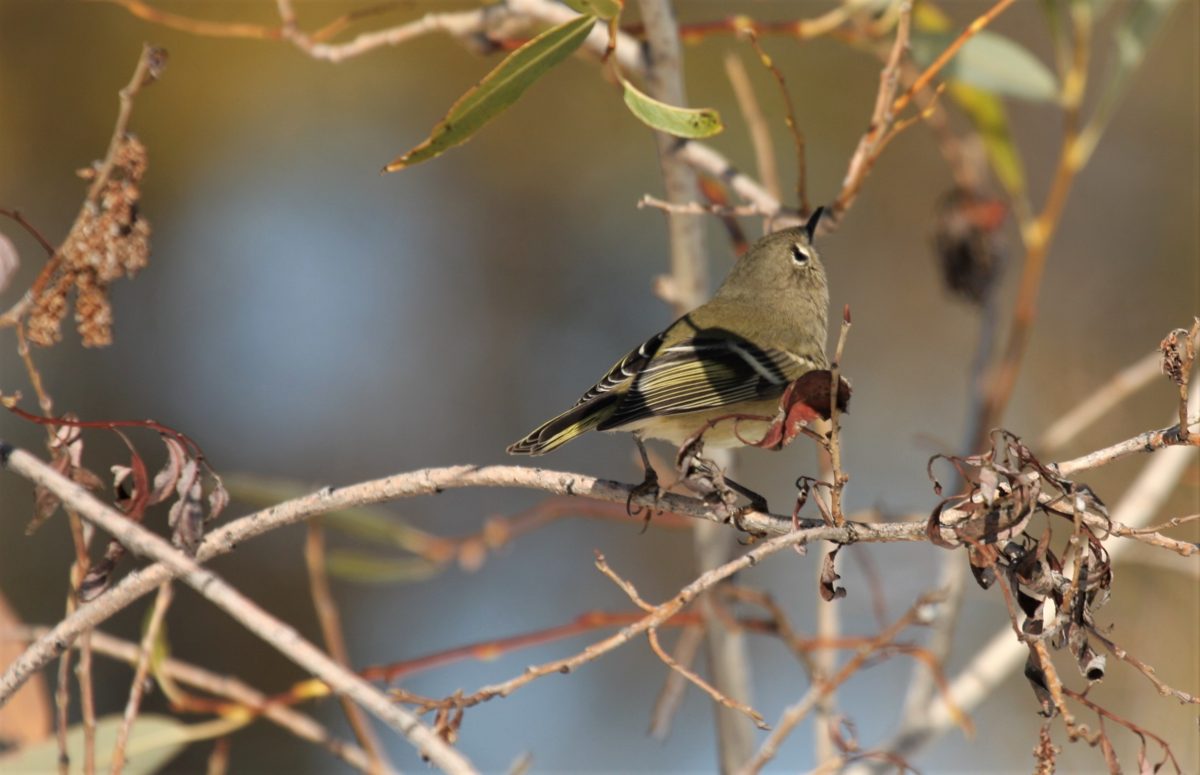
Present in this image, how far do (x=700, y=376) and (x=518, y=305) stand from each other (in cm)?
182

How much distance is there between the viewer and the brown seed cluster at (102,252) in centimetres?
109

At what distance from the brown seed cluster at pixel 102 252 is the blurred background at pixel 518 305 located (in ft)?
5.26

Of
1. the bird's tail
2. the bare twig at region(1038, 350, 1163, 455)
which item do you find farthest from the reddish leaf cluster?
the bare twig at region(1038, 350, 1163, 455)

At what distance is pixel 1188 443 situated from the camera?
78cm

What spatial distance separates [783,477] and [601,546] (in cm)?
63

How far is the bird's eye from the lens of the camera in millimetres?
2113

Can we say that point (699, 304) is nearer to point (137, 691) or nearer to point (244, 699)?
point (244, 699)

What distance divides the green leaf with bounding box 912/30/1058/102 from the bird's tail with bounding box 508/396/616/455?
785 mm

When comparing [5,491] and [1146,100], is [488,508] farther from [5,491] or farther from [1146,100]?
[1146,100]

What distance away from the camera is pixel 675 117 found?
1139 millimetres

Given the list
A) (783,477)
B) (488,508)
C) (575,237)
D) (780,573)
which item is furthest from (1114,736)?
(575,237)

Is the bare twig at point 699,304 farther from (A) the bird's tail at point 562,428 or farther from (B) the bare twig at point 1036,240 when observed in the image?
(B) the bare twig at point 1036,240

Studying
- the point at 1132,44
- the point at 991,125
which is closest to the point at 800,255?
the point at 991,125

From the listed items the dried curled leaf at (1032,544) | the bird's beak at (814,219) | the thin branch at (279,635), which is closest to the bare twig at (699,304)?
the bird's beak at (814,219)
